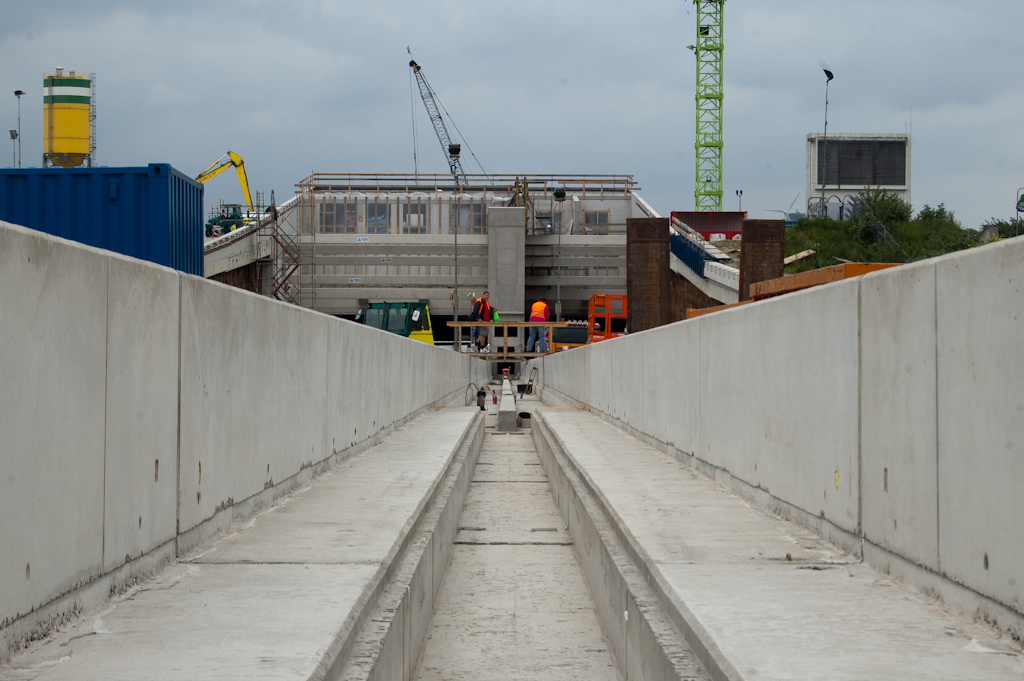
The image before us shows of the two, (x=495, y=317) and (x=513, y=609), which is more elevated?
(x=495, y=317)

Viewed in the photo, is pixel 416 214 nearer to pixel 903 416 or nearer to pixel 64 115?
pixel 64 115

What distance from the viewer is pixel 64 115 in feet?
71.6

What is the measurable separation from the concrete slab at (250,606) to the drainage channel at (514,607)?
2.86 ft

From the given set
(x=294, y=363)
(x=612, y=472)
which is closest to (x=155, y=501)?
(x=294, y=363)

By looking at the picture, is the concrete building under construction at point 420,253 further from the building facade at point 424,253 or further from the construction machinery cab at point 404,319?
the construction machinery cab at point 404,319

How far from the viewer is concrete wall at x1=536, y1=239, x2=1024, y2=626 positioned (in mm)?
4000

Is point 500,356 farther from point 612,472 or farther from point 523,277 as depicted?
point 612,472

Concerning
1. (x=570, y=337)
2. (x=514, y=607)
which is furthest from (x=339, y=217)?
(x=514, y=607)

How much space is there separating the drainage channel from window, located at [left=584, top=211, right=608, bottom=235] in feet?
237

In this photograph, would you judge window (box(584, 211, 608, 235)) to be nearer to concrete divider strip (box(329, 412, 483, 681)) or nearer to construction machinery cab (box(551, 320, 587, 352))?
construction machinery cab (box(551, 320, 587, 352))

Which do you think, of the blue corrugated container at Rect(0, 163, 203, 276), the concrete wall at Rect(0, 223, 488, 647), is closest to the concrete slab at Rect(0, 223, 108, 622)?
the concrete wall at Rect(0, 223, 488, 647)

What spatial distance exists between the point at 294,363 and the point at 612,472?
3.46 meters

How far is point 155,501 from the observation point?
5070 millimetres

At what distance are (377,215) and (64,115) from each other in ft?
195
